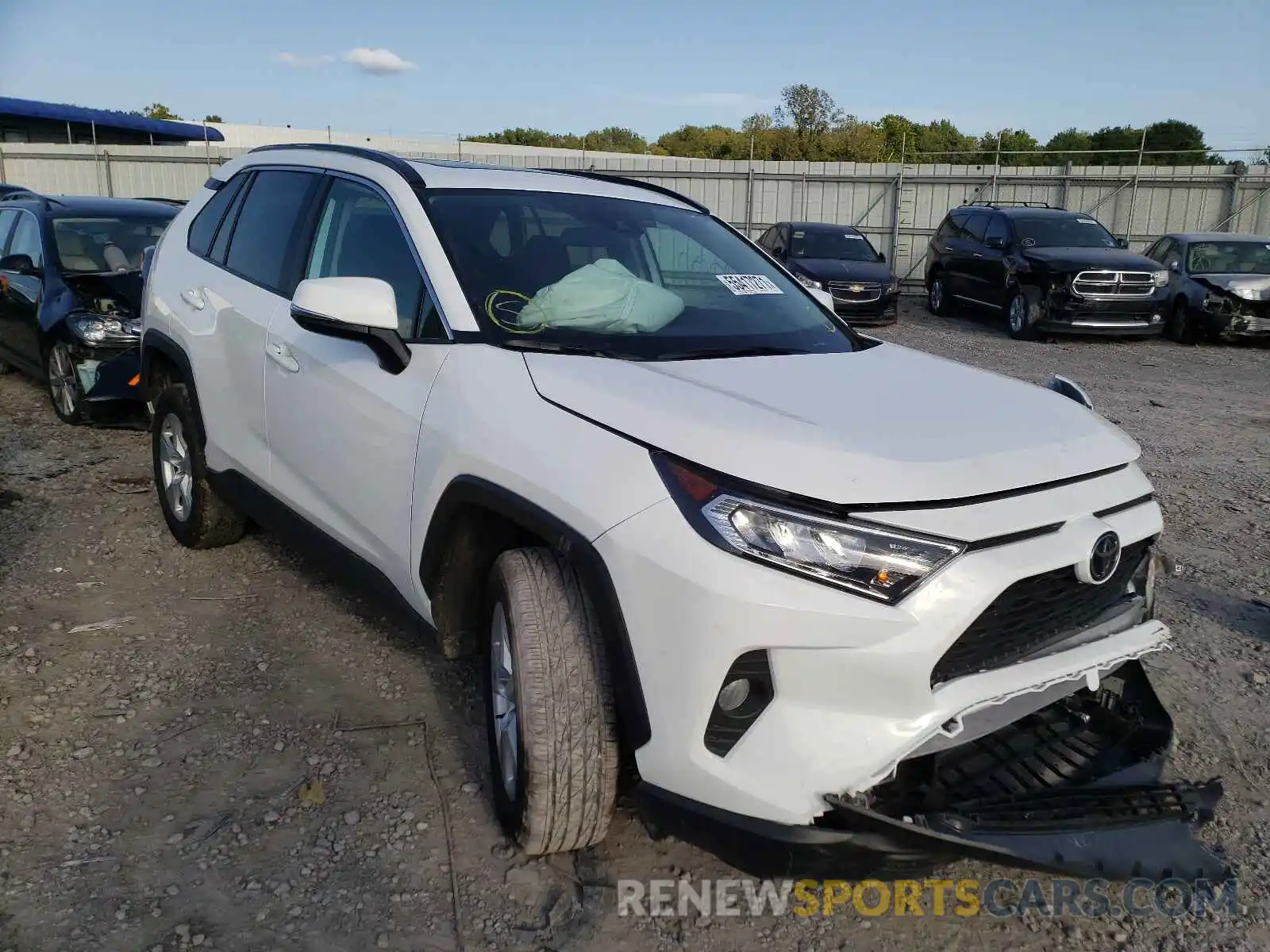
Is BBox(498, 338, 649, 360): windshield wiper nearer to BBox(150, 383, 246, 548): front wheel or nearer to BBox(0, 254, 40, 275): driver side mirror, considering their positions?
BBox(150, 383, 246, 548): front wheel

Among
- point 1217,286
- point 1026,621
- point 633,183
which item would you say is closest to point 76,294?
point 633,183

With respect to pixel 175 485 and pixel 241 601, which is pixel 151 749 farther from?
pixel 175 485

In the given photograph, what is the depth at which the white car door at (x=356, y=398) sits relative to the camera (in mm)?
Result: 2824

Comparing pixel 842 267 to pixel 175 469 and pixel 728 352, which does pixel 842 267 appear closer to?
pixel 175 469

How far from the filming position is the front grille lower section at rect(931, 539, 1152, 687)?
206 centimetres

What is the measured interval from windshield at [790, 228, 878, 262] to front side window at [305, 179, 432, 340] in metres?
12.3

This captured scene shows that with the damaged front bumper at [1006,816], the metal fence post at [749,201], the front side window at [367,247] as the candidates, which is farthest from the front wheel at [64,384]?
the metal fence post at [749,201]

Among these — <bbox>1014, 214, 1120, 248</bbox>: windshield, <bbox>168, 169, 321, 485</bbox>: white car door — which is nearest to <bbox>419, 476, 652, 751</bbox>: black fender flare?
<bbox>168, 169, 321, 485</bbox>: white car door

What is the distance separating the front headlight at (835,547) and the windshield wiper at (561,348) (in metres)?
0.78

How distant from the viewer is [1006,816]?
Answer: 208 cm

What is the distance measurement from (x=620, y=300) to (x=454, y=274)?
0.48 meters

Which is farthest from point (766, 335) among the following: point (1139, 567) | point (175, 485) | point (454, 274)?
point (175, 485)

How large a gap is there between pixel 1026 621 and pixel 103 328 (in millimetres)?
6251

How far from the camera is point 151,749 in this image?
3.09m
